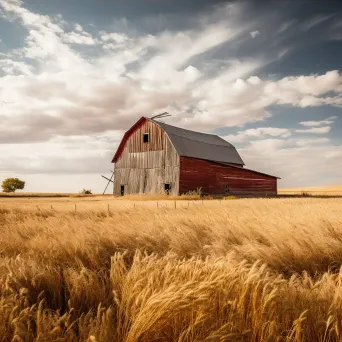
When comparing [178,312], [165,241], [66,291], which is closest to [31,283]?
[66,291]

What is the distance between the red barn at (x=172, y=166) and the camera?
29.0 metres

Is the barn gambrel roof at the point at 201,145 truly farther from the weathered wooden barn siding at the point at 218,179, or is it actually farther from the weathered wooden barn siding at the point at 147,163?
the weathered wooden barn siding at the point at 218,179

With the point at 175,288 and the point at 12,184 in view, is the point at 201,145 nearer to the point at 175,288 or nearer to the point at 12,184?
the point at 175,288

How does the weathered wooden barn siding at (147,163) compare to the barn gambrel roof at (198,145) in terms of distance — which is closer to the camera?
the weathered wooden barn siding at (147,163)

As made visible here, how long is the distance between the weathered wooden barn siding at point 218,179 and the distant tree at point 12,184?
41.6 metres

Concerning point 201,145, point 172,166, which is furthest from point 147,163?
point 201,145

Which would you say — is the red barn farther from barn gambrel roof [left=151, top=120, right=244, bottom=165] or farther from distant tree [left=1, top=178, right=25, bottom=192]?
distant tree [left=1, top=178, right=25, bottom=192]

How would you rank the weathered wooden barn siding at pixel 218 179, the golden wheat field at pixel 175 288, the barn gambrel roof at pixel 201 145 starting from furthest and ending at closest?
the barn gambrel roof at pixel 201 145 < the weathered wooden barn siding at pixel 218 179 < the golden wheat field at pixel 175 288

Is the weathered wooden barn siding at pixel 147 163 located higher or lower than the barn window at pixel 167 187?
higher

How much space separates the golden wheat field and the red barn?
2254cm

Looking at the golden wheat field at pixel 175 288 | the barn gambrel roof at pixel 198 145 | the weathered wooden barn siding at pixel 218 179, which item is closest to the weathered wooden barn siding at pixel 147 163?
the barn gambrel roof at pixel 198 145

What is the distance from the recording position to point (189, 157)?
29.5m

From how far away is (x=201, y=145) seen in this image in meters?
33.4

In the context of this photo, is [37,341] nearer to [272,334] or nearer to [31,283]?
[31,283]
